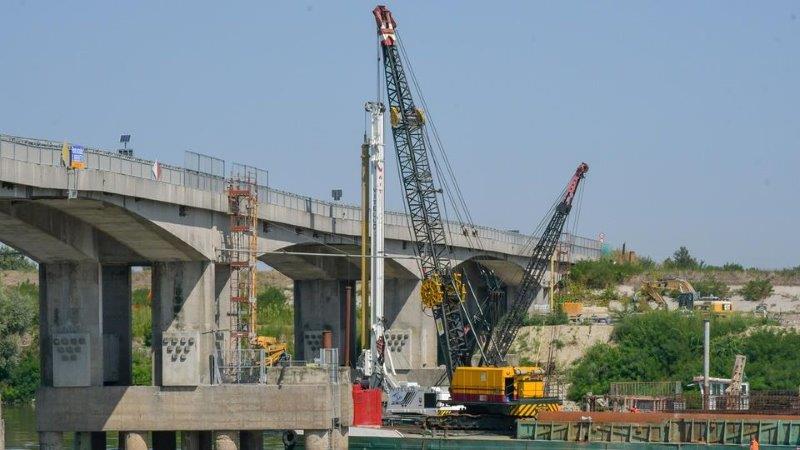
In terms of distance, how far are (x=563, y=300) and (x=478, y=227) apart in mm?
20110

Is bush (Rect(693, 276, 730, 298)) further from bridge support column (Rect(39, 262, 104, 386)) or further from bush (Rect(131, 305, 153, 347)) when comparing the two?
bridge support column (Rect(39, 262, 104, 386))

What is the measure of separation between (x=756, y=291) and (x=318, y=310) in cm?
4706

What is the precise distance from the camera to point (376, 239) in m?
Result: 82.0

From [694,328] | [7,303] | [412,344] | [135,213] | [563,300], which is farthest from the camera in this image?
[563,300]

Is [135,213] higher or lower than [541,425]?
higher

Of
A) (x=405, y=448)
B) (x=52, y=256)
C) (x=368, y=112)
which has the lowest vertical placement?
(x=405, y=448)

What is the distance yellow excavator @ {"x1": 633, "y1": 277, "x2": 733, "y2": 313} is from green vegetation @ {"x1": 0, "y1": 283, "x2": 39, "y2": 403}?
42.7 metres

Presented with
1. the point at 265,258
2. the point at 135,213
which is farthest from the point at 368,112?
the point at 135,213

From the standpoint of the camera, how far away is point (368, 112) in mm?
83312

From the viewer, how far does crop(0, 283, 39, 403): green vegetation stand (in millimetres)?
109625

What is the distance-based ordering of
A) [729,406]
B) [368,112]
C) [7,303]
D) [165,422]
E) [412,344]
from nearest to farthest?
[165,422] → [729,406] → [368,112] → [412,344] → [7,303]

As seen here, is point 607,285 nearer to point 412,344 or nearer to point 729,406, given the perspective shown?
point 412,344

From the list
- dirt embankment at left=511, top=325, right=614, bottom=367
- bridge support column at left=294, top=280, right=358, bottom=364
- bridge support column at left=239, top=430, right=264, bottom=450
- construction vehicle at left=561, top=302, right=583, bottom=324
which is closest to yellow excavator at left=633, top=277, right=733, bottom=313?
construction vehicle at left=561, top=302, right=583, bottom=324

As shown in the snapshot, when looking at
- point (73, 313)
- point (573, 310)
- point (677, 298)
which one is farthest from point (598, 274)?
point (73, 313)
